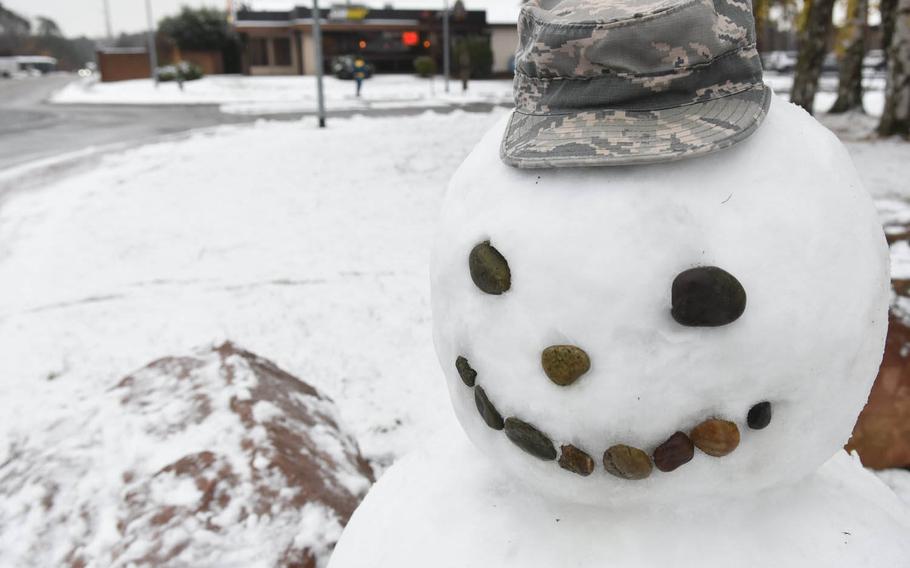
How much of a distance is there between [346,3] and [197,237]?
30512 millimetres

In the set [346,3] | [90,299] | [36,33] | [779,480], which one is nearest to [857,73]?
[90,299]

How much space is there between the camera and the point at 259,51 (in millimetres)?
35031

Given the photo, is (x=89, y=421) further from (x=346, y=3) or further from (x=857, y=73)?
(x=346, y=3)

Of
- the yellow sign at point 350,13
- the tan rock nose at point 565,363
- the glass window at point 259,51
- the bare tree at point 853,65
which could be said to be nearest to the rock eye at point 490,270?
the tan rock nose at point 565,363

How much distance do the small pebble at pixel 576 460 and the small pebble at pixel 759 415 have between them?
0.98ft

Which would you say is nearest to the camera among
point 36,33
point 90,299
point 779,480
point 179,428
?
point 779,480

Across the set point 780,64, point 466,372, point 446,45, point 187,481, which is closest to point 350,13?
point 446,45

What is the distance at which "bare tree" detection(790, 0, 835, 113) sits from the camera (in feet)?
34.3

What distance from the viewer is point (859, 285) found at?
1.31m

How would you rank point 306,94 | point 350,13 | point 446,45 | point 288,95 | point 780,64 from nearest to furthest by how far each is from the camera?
point 288,95, point 306,94, point 446,45, point 780,64, point 350,13

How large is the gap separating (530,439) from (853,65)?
46.0 feet

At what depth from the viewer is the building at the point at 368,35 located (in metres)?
31.8

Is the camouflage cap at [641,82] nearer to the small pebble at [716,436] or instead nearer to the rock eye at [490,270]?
the rock eye at [490,270]

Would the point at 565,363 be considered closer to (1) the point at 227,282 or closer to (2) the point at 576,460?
(2) the point at 576,460
